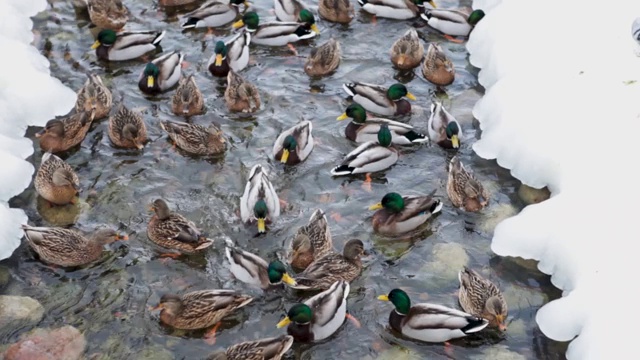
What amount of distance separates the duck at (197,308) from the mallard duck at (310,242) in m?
1.00

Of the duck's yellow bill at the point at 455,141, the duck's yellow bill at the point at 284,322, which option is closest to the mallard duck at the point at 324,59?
the duck's yellow bill at the point at 455,141

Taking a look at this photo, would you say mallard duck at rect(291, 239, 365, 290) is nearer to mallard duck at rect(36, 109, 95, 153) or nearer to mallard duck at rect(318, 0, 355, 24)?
mallard duck at rect(36, 109, 95, 153)

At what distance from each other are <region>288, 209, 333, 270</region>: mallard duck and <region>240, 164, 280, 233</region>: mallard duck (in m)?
0.46

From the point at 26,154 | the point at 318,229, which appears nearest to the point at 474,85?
the point at 318,229

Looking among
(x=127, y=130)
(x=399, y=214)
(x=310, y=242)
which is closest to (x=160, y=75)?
(x=127, y=130)

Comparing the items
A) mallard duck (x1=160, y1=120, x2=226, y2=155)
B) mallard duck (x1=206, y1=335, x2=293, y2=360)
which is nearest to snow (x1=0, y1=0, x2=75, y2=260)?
mallard duck (x1=160, y1=120, x2=226, y2=155)

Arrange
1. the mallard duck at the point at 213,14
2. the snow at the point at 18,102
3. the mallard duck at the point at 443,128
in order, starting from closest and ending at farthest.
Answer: the snow at the point at 18,102
the mallard duck at the point at 443,128
the mallard duck at the point at 213,14

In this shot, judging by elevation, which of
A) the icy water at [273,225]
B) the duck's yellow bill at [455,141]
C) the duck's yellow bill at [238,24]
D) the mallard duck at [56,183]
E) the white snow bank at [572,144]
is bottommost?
the icy water at [273,225]

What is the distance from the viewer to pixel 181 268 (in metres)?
9.79

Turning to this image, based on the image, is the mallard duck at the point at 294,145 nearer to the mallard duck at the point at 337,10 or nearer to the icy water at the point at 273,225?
the icy water at the point at 273,225

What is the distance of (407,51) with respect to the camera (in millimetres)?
13508

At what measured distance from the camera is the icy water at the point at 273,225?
352 inches

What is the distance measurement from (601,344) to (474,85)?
5.94 m

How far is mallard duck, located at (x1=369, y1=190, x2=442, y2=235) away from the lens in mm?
10352
